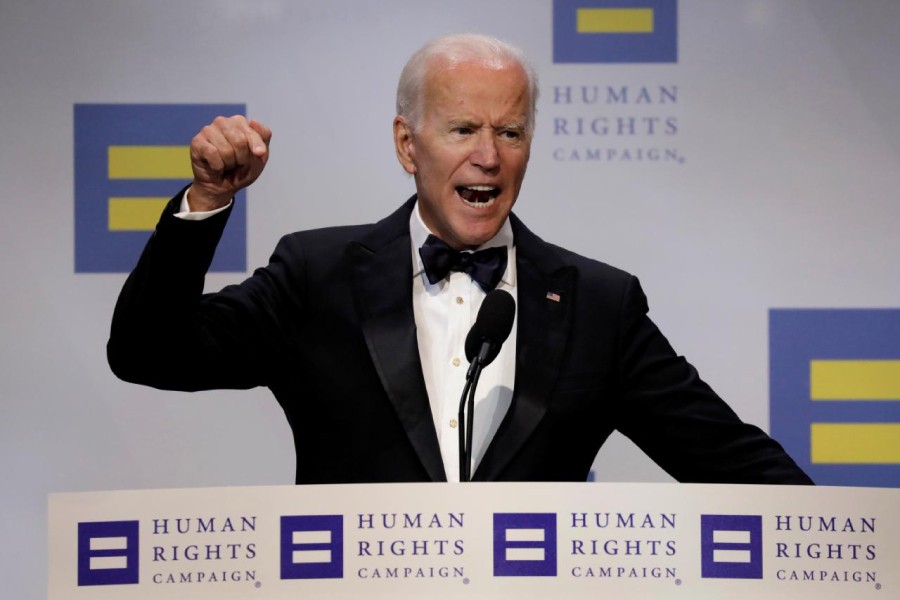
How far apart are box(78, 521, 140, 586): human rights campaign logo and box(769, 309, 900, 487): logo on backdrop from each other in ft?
7.47

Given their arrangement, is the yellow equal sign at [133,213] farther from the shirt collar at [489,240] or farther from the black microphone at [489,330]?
the black microphone at [489,330]

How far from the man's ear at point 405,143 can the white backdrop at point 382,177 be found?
40.4 inches

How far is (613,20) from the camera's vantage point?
10.9 ft

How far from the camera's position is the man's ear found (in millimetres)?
2270

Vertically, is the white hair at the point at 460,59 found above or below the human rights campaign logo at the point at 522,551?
above

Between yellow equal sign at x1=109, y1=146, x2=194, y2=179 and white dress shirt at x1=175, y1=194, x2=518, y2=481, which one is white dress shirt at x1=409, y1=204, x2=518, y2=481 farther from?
yellow equal sign at x1=109, y1=146, x2=194, y2=179

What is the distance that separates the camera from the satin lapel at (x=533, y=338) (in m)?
2.00

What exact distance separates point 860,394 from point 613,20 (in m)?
1.25

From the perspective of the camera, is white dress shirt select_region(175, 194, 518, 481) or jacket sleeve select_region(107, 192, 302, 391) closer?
jacket sleeve select_region(107, 192, 302, 391)

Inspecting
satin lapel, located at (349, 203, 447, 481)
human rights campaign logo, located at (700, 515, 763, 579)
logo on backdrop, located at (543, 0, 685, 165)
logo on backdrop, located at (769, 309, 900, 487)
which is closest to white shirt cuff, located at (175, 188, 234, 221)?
satin lapel, located at (349, 203, 447, 481)

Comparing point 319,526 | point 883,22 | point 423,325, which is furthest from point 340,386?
point 883,22

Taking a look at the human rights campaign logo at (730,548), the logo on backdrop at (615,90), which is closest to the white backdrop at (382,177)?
the logo on backdrop at (615,90)

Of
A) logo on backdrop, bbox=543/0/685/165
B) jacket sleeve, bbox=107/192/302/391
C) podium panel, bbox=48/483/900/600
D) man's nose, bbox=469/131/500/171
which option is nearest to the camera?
podium panel, bbox=48/483/900/600

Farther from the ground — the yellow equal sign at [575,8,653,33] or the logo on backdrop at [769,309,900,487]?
the yellow equal sign at [575,8,653,33]
